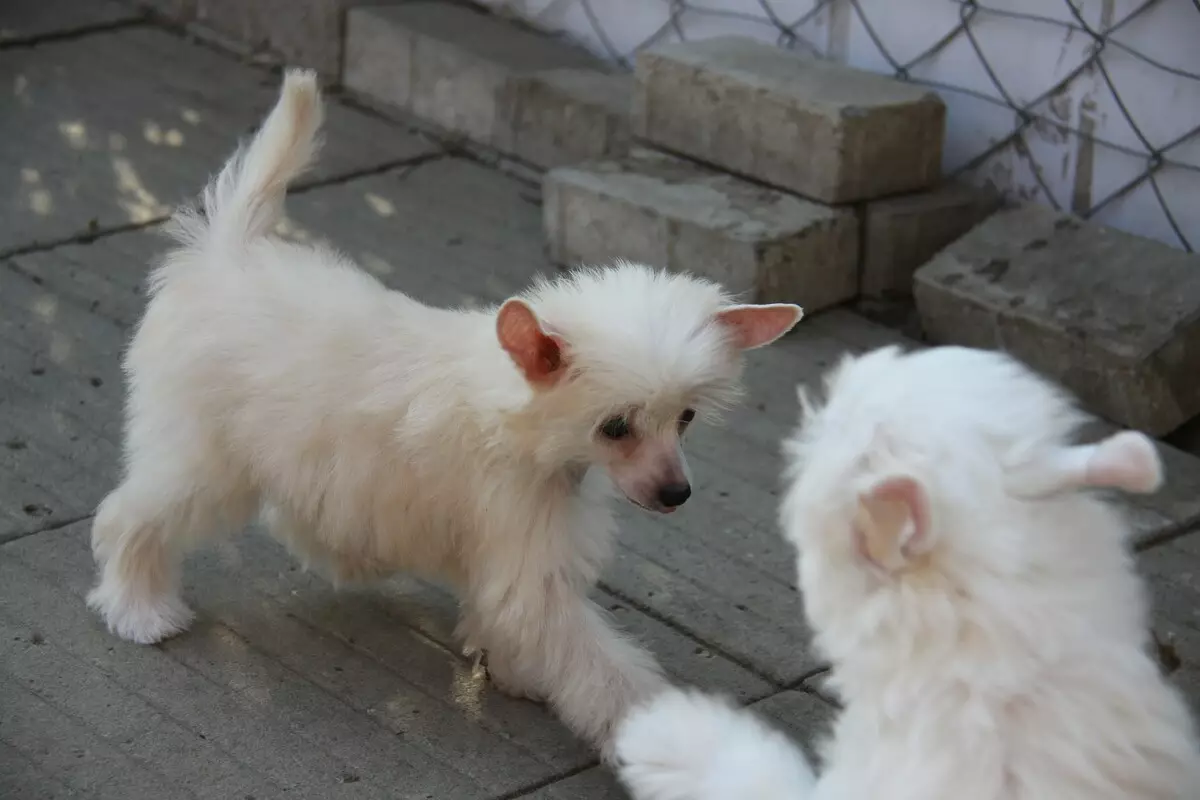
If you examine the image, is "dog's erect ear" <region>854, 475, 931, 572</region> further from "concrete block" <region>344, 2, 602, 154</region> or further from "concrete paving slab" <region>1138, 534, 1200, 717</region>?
"concrete block" <region>344, 2, 602, 154</region>

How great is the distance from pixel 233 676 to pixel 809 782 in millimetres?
1410

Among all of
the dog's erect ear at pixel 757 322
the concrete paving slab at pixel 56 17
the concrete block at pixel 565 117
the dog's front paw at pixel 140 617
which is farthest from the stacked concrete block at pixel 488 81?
the dog's front paw at pixel 140 617

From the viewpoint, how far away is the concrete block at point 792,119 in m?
5.30

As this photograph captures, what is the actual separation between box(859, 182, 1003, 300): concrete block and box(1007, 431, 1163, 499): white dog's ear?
3.17m

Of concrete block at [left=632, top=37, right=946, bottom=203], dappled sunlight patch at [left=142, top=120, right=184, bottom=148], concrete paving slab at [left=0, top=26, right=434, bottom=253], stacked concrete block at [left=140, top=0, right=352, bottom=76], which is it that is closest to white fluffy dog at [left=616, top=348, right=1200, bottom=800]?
concrete block at [left=632, top=37, right=946, bottom=203]

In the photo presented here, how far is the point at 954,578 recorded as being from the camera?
7.43 ft

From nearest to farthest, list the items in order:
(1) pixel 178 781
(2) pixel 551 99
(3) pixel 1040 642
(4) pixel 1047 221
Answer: (3) pixel 1040 642, (1) pixel 178 781, (4) pixel 1047 221, (2) pixel 551 99

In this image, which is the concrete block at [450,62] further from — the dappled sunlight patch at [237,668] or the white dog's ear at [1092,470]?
the white dog's ear at [1092,470]

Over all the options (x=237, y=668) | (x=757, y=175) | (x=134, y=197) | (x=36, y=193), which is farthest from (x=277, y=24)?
(x=237, y=668)

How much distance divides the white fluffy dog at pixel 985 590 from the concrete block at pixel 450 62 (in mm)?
4263

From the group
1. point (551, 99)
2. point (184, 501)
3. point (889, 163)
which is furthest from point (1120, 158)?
point (184, 501)

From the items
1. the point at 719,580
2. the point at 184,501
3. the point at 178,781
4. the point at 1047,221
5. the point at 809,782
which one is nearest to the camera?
the point at 809,782

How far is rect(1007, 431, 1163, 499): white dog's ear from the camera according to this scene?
2166mm

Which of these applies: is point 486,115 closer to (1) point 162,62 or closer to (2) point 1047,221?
(1) point 162,62
